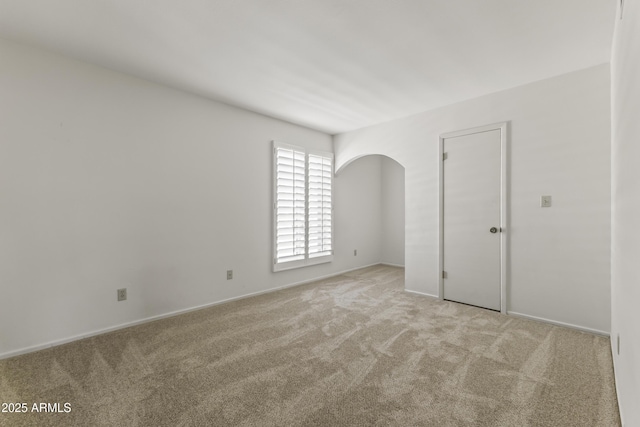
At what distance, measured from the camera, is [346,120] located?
436cm

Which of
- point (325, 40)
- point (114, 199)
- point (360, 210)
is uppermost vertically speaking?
point (325, 40)

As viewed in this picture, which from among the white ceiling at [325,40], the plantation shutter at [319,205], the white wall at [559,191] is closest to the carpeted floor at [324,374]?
the white wall at [559,191]

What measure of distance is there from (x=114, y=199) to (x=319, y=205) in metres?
2.83

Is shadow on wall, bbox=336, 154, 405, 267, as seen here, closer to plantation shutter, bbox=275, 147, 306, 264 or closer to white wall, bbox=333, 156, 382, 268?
white wall, bbox=333, 156, 382, 268

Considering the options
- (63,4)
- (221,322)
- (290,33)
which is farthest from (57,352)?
(290,33)

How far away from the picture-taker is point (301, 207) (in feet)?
14.8

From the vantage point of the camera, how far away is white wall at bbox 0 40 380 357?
2.40 m

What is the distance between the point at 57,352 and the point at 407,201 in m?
4.14

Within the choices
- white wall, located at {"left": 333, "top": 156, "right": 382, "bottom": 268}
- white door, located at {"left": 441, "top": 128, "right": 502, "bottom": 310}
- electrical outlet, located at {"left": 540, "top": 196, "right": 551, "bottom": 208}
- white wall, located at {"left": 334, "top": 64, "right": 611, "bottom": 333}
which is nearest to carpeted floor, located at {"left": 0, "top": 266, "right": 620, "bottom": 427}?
white wall, located at {"left": 334, "top": 64, "right": 611, "bottom": 333}

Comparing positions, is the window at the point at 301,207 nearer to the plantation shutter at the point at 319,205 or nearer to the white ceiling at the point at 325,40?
the plantation shutter at the point at 319,205

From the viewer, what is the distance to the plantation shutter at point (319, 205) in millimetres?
4699

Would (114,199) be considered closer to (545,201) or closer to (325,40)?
(325,40)

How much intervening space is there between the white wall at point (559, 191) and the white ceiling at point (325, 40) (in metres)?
0.24

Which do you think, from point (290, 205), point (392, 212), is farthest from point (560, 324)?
point (392, 212)
